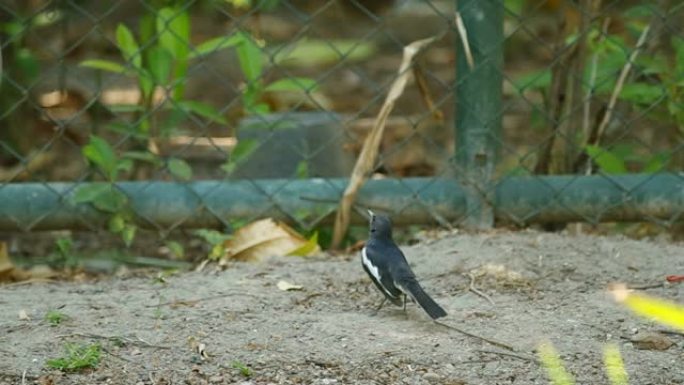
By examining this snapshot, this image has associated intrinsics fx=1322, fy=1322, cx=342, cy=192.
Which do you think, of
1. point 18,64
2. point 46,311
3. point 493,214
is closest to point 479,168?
point 493,214

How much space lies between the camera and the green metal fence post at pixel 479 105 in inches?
157

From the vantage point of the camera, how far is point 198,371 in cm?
289

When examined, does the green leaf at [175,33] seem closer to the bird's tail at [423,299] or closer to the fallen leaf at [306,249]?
the fallen leaf at [306,249]

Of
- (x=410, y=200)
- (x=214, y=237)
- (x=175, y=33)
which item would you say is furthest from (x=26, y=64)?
Result: (x=410, y=200)

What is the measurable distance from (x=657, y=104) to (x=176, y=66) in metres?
1.55

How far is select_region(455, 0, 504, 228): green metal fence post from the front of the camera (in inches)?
157

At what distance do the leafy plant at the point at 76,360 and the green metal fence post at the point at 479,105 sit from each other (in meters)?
1.53

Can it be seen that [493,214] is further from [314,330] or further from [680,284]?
[314,330]

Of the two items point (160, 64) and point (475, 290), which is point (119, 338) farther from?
point (160, 64)

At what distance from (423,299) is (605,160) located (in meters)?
1.33

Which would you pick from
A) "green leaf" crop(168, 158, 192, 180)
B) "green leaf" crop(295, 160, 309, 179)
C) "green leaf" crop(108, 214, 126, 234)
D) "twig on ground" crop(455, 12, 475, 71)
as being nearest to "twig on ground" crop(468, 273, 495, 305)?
"twig on ground" crop(455, 12, 475, 71)

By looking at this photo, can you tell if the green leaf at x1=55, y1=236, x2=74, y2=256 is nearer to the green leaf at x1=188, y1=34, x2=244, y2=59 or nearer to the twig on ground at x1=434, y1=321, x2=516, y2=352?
the green leaf at x1=188, y1=34, x2=244, y2=59

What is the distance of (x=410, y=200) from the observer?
411 centimetres

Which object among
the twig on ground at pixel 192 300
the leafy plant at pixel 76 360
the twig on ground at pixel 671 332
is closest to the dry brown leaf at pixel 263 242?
the twig on ground at pixel 192 300
